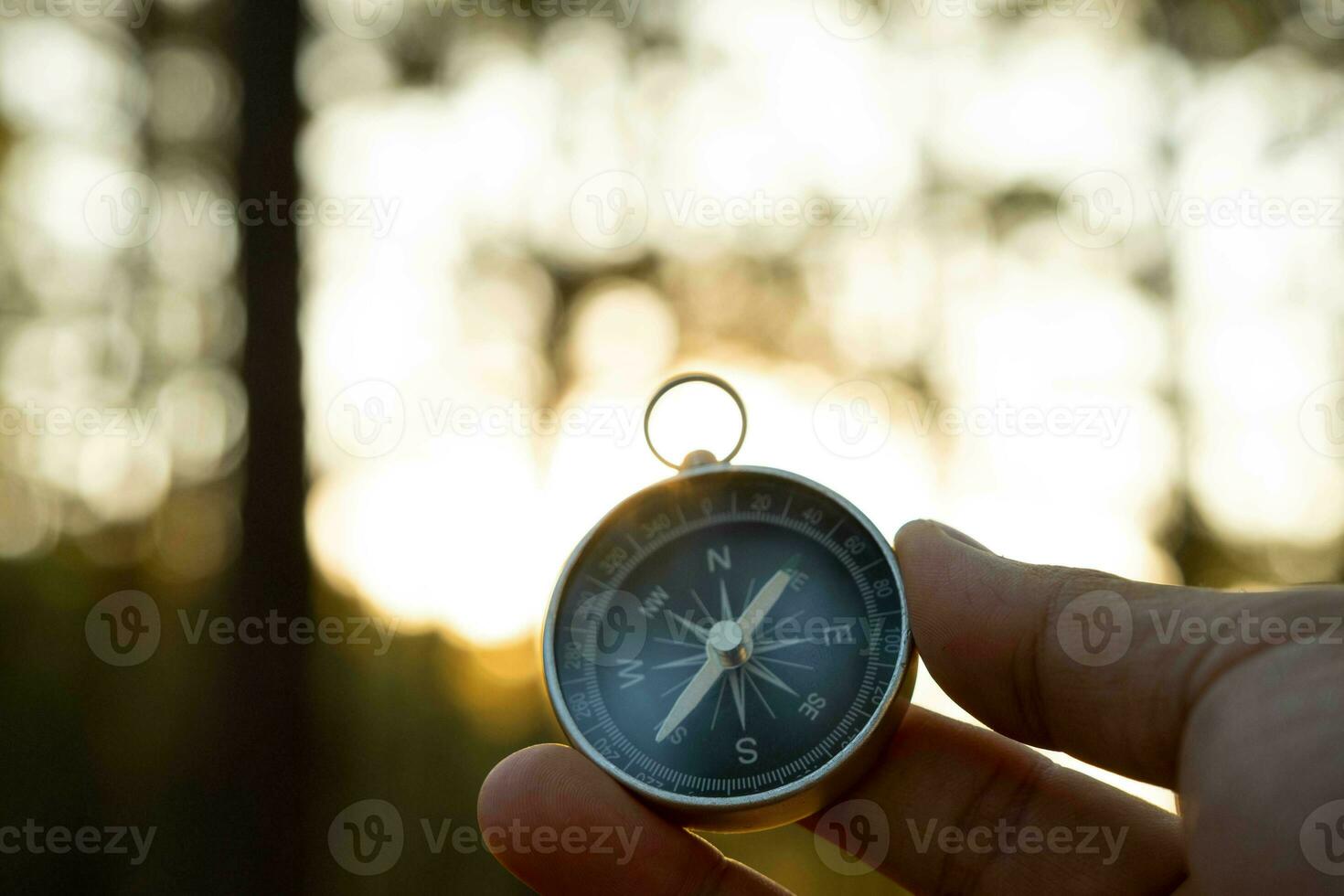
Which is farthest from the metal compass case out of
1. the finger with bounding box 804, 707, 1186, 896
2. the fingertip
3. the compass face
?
the finger with bounding box 804, 707, 1186, 896

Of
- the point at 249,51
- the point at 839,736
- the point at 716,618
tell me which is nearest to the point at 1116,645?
the point at 839,736

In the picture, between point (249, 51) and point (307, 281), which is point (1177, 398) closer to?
point (307, 281)

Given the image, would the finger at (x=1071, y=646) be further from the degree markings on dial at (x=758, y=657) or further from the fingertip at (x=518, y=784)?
the fingertip at (x=518, y=784)

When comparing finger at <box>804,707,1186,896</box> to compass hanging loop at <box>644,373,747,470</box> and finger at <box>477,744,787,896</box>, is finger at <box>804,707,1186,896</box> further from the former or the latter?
compass hanging loop at <box>644,373,747,470</box>

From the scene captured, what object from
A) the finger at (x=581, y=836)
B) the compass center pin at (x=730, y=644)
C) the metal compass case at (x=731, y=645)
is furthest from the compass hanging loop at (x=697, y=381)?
the finger at (x=581, y=836)

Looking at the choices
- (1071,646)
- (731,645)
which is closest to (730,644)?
(731,645)

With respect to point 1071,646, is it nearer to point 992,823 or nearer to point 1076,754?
point 1076,754

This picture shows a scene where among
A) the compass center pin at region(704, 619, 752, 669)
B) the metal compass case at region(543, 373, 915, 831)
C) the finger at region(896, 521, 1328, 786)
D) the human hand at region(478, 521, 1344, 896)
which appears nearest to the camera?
the human hand at region(478, 521, 1344, 896)
